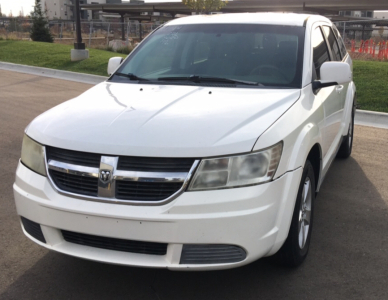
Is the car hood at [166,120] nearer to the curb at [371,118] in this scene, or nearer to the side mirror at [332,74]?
the side mirror at [332,74]

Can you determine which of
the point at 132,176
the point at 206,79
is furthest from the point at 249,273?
the point at 206,79

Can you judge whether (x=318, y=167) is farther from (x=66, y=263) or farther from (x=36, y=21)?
(x=36, y=21)

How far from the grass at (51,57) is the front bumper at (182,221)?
42.3 ft

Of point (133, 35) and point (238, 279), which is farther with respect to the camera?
point (133, 35)

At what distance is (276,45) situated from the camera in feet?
14.1

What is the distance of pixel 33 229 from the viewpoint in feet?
10.4

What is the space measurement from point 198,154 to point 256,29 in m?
2.10

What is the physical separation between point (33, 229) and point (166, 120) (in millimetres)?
1112

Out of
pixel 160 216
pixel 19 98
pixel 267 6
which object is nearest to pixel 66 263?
pixel 160 216

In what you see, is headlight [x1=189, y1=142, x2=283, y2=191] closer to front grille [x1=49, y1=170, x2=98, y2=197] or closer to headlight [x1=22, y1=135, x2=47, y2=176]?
front grille [x1=49, y1=170, x2=98, y2=197]

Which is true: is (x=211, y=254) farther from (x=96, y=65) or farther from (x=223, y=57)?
(x=96, y=65)

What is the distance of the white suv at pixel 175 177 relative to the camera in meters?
2.77

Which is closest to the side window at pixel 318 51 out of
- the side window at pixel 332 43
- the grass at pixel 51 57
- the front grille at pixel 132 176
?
the side window at pixel 332 43

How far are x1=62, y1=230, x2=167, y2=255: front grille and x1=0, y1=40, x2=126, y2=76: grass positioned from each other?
12852 millimetres
